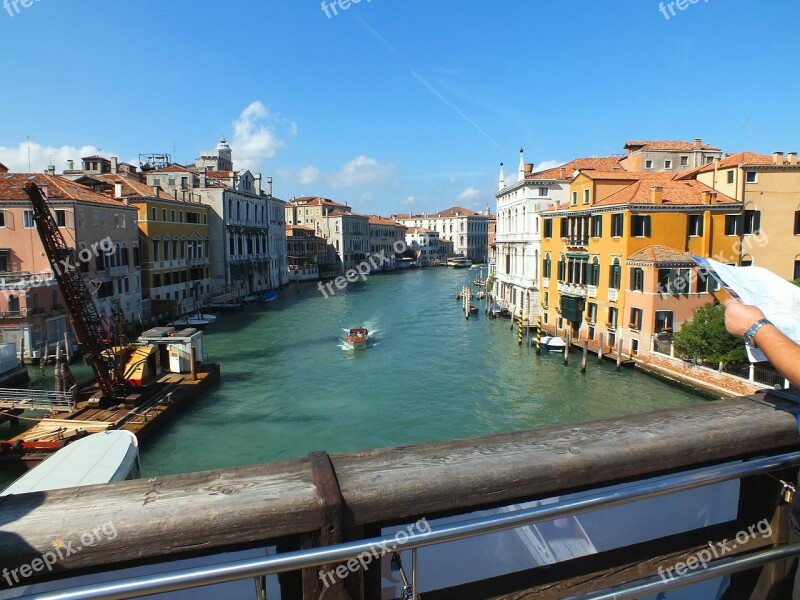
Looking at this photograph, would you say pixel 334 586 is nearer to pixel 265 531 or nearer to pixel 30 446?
pixel 265 531

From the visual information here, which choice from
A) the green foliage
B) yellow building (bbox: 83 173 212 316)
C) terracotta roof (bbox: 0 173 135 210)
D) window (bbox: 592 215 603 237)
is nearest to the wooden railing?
the green foliage

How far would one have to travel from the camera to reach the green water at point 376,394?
41.3ft

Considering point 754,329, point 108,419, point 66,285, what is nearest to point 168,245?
point 66,285

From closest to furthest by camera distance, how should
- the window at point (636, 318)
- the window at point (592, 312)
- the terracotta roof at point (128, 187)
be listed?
the window at point (636, 318), the window at point (592, 312), the terracotta roof at point (128, 187)

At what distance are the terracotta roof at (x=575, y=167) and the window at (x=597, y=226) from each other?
27.8 feet

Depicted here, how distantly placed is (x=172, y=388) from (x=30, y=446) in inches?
174

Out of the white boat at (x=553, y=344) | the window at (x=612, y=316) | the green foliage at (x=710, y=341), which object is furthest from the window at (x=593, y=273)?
the green foliage at (x=710, y=341)

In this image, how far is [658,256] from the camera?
57.3 feet

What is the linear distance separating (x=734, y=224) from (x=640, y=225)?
10.7 ft

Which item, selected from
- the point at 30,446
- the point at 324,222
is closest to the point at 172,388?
the point at 30,446

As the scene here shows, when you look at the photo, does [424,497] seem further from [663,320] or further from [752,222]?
[752,222]

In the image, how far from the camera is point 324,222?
216 feet

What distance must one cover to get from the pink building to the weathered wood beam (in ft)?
60.7

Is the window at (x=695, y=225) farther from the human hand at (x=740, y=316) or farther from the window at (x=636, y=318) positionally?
the human hand at (x=740, y=316)
